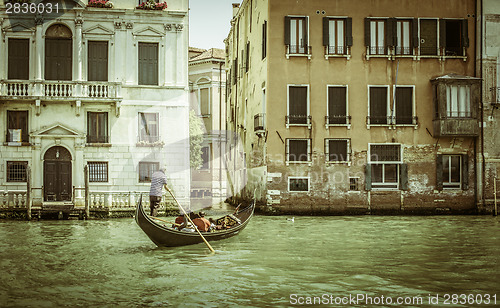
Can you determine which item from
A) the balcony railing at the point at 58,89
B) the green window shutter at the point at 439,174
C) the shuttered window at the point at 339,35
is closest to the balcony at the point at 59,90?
the balcony railing at the point at 58,89

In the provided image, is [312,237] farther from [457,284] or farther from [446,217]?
[446,217]

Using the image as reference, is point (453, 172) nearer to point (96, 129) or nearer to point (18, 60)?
point (96, 129)

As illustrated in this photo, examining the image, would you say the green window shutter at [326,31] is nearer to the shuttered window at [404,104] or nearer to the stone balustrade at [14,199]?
the shuttered window at [404,104]

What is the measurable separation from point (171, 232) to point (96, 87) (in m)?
9.14

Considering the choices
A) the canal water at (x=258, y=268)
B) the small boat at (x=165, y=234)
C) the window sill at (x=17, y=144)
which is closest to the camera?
the canal water at (x=258, y=268)

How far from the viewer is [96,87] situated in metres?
19.2

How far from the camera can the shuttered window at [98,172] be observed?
19.5 meters

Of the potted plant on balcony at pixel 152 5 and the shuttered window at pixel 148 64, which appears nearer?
the potted plant on balcony at pixel 152 5

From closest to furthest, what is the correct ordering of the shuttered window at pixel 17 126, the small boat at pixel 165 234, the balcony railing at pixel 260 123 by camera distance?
the small boat at pixel 165 234, the shuttered window at pixel 17 126, the balcony railing at pixel 260 123

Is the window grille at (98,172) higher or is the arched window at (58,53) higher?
the arched window at (58,53)

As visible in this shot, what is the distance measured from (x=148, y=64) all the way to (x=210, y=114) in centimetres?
1293

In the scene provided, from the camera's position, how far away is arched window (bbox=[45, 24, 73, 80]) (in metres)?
19.3

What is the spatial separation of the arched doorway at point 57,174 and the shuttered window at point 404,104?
10596 millimetres

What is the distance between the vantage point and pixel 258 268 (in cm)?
1000
